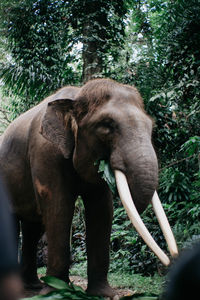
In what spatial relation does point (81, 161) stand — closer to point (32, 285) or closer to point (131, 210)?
point (131, 210)

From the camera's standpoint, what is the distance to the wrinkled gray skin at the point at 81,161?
3.57 meters

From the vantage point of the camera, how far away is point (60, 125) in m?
4.26

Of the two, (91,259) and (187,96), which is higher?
(187,96)

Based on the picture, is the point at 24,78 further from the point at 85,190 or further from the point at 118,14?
the point at 85,190

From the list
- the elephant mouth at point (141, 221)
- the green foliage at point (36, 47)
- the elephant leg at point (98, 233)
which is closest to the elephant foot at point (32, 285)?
the elephant leg at point (98, 233)

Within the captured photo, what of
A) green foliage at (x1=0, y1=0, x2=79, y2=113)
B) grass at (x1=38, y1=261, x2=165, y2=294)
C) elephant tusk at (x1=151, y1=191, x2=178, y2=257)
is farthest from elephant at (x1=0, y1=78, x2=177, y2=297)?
green foliage at (x1=0, y1=0, x2=79, y2=113)

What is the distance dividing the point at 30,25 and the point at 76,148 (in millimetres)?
6528

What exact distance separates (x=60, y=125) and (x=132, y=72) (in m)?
4.59

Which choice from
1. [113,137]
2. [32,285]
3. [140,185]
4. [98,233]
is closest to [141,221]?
[140,185]

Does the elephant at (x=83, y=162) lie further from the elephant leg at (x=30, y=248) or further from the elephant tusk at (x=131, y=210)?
the elephant leg at (x=30, y=248)

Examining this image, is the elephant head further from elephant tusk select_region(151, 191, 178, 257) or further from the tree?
the tree

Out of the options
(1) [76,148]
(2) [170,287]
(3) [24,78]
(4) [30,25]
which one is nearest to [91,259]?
(1) [76,148]

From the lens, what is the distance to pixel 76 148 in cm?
404

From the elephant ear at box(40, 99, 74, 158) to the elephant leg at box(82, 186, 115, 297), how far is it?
0.60m
